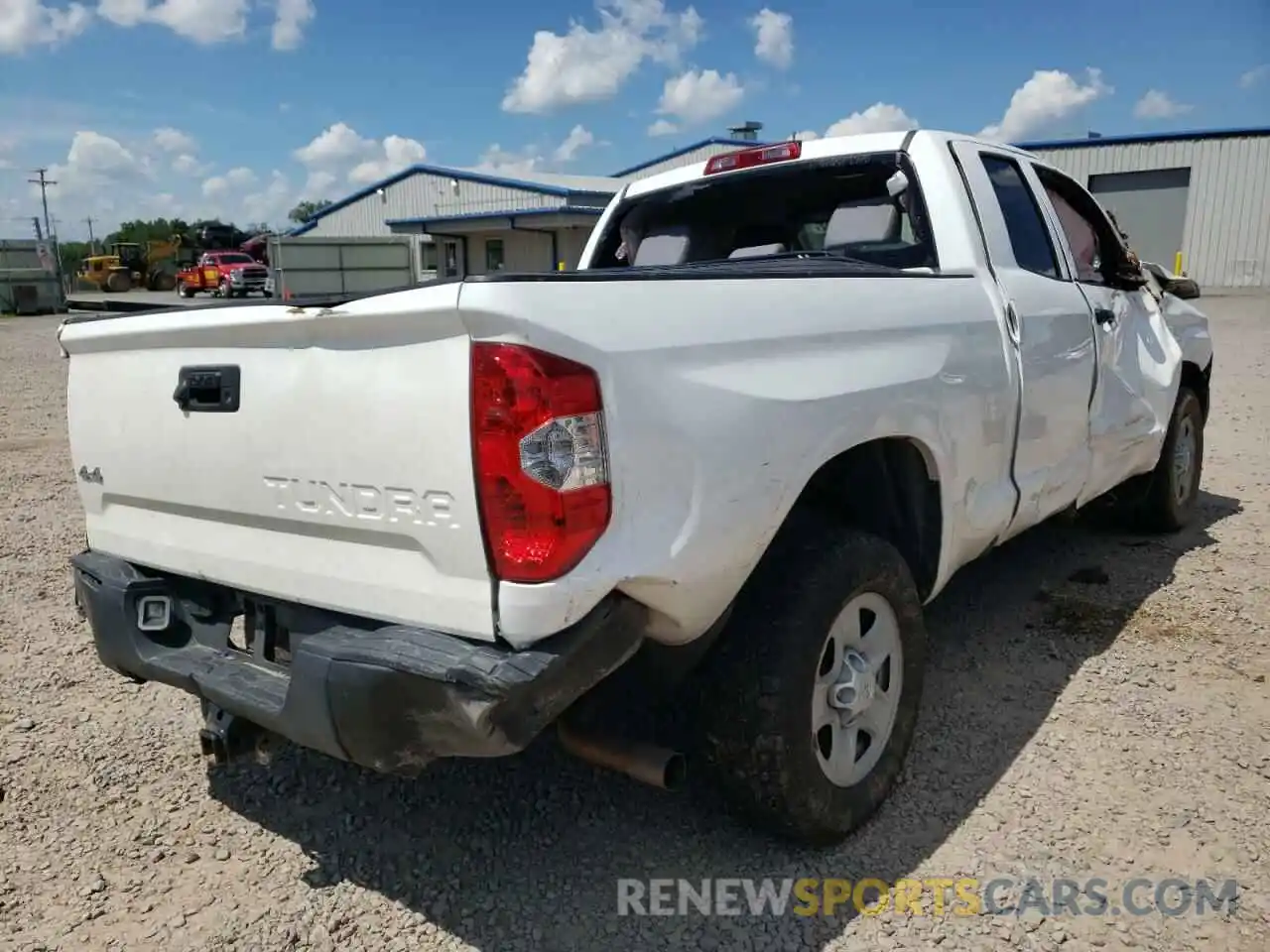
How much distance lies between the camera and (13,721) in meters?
3.56

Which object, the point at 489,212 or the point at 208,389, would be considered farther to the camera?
the point at 489,212

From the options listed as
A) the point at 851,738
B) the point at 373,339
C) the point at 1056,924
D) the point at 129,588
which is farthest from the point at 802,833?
the point at 129,588

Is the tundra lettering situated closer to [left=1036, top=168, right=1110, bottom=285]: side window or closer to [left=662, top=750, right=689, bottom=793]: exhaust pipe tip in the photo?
[left=662, top=750, right=689, bottom=793]: exhaust pipe tip

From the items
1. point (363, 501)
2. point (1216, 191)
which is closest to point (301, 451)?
point (363, 501)

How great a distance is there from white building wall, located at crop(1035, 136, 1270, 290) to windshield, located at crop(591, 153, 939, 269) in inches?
1168

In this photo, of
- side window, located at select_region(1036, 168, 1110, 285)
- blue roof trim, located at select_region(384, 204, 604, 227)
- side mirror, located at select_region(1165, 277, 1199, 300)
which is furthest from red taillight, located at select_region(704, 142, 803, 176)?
blue roof trim, located at select_region(384, 204, 604, 227)

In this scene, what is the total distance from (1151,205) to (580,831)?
32.8 meters

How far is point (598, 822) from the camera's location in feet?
9.64

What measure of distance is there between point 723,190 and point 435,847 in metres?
2.96

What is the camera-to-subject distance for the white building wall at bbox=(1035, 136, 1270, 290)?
28.6 metres

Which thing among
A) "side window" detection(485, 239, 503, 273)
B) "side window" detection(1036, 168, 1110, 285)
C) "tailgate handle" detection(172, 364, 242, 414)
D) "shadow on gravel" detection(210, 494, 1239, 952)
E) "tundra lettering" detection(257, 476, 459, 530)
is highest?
"side window" detection(485, 239, 503, 273)

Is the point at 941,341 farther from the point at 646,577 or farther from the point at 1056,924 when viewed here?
the point at 1056,924

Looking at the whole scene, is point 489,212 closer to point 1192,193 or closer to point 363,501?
point 1192,193

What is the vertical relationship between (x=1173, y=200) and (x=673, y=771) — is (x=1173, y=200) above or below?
above
